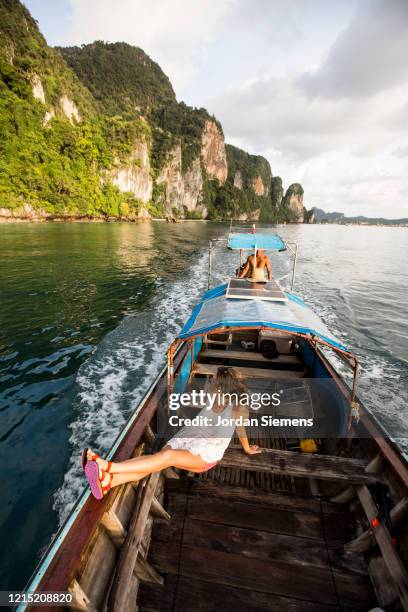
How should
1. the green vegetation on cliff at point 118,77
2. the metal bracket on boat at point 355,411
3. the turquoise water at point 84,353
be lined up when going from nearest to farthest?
the metal bracket on boat at point 355,411
the turquoise water at point 84,353
the green vegetation on cliff at point 118,77

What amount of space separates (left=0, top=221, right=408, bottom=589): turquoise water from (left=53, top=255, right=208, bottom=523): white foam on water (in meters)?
0.03

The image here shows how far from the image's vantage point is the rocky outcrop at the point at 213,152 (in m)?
159

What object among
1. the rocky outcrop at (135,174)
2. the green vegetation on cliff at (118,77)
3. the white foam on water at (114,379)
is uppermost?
the green vegetation on cliff at (118,77)

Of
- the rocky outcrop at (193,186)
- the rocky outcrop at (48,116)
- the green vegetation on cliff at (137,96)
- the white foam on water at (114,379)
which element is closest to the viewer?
the white foam on water at (114,379)

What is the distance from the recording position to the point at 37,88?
68438 mm

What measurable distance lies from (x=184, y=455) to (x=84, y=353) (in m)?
7.91

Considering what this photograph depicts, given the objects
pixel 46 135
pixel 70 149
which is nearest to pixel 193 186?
pixel 70 149

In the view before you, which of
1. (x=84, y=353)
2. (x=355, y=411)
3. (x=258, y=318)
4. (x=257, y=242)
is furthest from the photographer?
(x=257, y=242)

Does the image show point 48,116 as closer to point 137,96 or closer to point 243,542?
point 243,542

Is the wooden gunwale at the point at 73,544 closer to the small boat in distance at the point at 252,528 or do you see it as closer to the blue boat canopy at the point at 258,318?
the small boat in distance at the point at 252,528

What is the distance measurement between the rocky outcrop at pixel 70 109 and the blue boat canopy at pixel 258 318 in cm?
9695

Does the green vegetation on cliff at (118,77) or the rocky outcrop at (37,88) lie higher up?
the green vegetation on cliff at (118,77)

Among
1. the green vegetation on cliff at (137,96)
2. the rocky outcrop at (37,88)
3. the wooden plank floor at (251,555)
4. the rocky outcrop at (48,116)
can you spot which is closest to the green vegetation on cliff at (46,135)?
the rocky outcrop at (37,88)

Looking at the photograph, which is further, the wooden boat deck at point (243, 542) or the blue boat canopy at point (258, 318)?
the blue boat canopy at point (258, 318)
